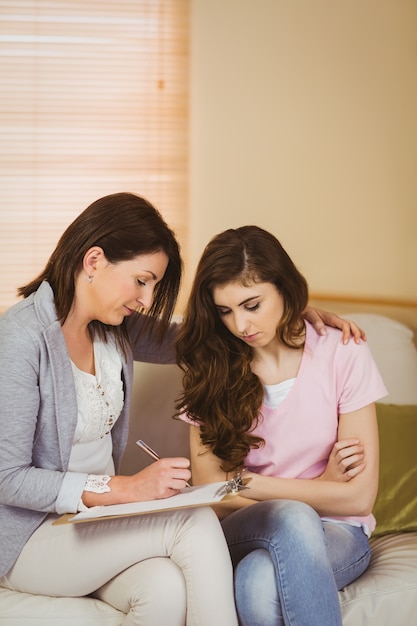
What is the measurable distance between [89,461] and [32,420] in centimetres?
22

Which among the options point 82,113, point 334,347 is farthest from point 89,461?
point 82,113

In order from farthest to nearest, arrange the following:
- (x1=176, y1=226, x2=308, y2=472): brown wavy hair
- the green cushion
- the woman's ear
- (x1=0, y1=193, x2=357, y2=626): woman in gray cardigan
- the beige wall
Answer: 1. the beige wall
2. the green cushion
3. (x1=176, y1=226, x2=308, y2=472): brown wavy hair
4. the woman's ear
5. (x1=0, y1=193, x2=357, y2=626): woman in gray cardigan

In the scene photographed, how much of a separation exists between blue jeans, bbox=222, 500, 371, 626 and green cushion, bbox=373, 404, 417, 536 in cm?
37

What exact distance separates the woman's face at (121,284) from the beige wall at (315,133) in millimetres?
1286

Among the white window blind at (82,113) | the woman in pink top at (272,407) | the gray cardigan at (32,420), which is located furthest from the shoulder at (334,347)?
the white window blind at (82,113)

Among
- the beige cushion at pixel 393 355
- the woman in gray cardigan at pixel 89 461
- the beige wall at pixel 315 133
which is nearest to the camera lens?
the woman in gray cardigan at pixel 89 461

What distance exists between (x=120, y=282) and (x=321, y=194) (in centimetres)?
149

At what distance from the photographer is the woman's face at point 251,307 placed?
1.77 m

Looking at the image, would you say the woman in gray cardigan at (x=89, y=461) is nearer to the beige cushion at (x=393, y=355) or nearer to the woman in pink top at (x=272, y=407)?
the woman in pink top at (x=272, y=407)

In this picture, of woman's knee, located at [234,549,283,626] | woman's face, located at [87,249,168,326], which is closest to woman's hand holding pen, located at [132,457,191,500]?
woman's knee, located at [234,549,283,626]

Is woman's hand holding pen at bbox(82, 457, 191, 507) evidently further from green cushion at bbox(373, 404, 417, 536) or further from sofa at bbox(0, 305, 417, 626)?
green cushion at bbox(373, 404, 417, 536)

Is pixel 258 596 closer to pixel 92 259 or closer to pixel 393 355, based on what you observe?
pixel 92 259

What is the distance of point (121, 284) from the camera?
1.70 metres

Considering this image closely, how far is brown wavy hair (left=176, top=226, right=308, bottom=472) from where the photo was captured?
1.78 metres
